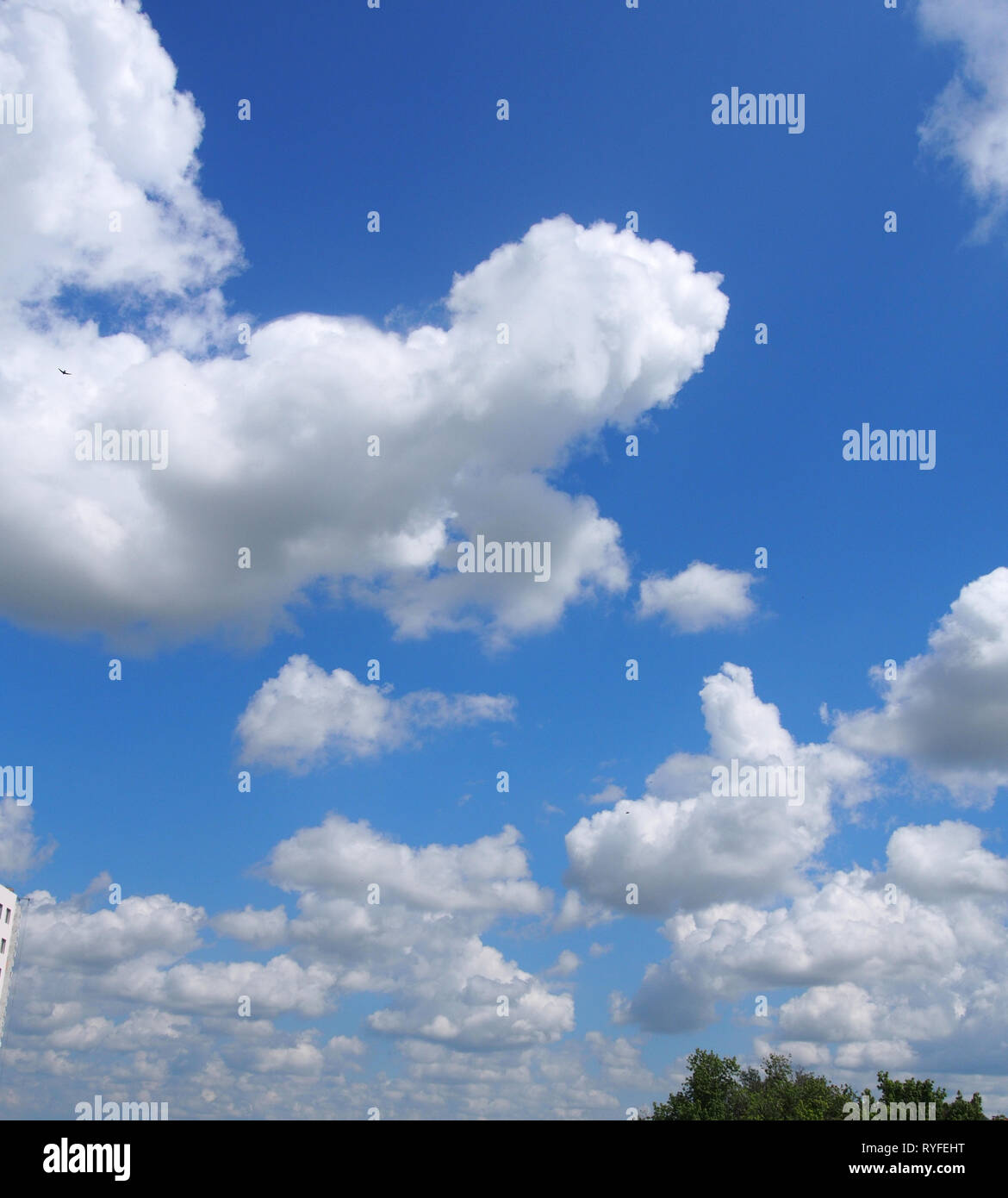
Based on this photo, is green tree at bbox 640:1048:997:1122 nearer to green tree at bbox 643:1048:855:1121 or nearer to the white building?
green tree at bbox 643:1048:855:1121

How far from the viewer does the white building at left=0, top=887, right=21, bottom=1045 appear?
110375 millimetres

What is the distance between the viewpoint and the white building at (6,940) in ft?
362

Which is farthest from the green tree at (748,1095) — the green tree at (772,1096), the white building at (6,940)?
the white building at (6,940)

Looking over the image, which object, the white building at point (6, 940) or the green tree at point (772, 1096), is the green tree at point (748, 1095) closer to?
the green tree at point (772, 1096)

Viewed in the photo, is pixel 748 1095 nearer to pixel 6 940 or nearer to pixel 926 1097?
pixel 926 1097

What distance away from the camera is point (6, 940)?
112m

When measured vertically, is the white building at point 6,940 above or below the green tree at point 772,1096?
above

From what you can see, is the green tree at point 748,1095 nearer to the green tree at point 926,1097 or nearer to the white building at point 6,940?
the green tree at point 926,1097

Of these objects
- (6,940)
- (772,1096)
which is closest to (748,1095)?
(772,1096)

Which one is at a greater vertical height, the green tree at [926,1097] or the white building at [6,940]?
the white building at [6,940]
